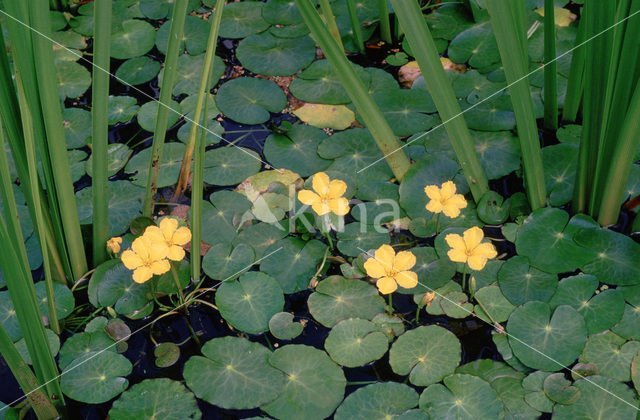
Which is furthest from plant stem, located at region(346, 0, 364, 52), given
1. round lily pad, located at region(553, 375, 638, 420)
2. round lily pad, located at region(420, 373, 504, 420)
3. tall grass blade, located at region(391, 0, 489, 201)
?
round lily pad, located at region(553, 375, 638, 420)

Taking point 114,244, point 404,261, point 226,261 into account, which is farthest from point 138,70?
point 404,261

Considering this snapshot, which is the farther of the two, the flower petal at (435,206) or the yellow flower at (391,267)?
the flower petal at (435,206)

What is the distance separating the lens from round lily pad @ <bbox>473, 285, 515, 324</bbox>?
1.71 meters

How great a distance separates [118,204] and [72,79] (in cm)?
76

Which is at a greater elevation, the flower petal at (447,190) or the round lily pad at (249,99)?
the round lily pad at (249,99)

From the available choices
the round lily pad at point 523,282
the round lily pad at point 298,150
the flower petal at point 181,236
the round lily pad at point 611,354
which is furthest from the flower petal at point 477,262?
the flower petal at point 181,236

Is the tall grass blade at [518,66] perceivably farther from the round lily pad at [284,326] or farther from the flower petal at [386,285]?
the round lily pad at [284,326]

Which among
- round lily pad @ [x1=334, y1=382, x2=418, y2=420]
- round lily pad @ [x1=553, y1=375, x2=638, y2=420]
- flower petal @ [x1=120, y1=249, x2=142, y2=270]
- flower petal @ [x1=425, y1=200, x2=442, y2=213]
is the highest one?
flower petal @ [x1=120, y1=249, x2=142, y2=270]

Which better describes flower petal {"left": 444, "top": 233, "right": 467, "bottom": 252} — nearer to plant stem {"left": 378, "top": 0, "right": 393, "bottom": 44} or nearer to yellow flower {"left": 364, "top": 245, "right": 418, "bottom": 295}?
yellow flower {"left": 364, "top": 245, "right": 418, "bottom": 295}

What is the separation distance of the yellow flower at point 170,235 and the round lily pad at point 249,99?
2.15 feet

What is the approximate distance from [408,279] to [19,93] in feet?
3.60

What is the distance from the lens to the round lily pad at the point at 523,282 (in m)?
1.73

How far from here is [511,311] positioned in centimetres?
171

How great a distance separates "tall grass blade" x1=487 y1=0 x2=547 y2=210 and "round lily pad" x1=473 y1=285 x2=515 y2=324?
0.36 meters
